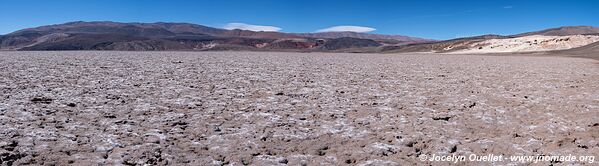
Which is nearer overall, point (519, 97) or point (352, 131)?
point (352, 131)

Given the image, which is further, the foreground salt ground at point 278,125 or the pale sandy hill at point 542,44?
the pale sandy hill at point 542,44

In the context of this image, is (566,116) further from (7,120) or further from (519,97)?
(7,120)

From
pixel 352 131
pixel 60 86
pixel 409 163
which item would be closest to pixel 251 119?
pixel 352 131

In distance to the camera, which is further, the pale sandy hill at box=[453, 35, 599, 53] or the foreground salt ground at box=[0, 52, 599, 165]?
the pale sandy hill at box=[453, 35, 599, 53]

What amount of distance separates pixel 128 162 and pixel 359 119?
12.4 feet

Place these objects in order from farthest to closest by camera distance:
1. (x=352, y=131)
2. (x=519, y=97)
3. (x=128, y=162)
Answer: (x=519, y=97), (x=352, y=131), (x=128, y=162)

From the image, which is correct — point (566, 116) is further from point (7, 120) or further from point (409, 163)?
point (7, 120)

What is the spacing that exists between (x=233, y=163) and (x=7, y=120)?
3.76m

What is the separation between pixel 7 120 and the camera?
6.50 meters

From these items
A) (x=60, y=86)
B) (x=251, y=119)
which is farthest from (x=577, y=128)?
(x=60, y=86)

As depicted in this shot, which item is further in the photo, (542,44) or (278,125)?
(542,44)

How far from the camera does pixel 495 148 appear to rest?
5.57m

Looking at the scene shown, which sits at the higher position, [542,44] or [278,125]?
[542,44]

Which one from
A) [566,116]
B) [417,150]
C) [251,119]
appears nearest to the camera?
[417,150]
